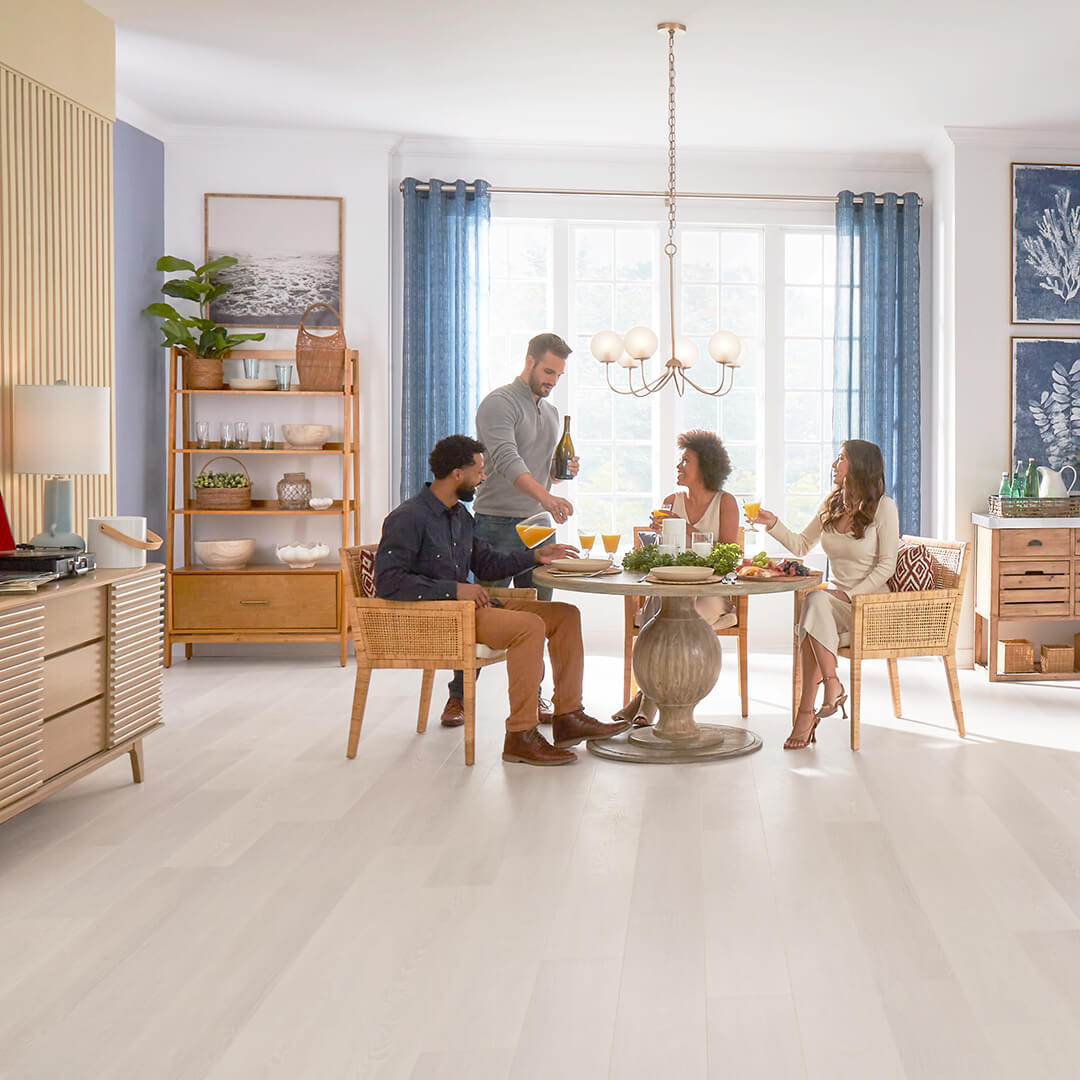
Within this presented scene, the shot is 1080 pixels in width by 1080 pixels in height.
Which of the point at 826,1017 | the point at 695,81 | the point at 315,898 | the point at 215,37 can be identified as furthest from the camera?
the point at 695,81

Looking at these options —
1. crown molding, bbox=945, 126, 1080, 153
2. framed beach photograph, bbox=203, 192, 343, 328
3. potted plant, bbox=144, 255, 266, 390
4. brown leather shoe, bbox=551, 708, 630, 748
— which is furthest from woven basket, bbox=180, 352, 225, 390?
crown molding, bbox=945, 126, 1080, 153

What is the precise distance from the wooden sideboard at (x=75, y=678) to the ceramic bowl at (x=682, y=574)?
5.62 feet

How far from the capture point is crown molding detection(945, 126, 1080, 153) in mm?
6027

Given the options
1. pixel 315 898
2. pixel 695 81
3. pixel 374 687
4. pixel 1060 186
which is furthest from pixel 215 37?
pixel 1060 186

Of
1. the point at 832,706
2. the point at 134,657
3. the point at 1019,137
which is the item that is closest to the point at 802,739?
the point at 832,706

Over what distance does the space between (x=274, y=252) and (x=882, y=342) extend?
349 centimetres

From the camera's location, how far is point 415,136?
6.30 metres

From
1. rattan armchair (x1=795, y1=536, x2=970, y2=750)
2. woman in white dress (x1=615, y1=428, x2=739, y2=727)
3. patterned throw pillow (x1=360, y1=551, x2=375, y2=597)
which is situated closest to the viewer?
rattan armchair (x1=795, y1=536, x2=970, y2=750)

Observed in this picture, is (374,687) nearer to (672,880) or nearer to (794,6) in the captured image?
(672,880)

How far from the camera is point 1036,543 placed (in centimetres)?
570

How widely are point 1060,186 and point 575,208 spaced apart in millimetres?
2674

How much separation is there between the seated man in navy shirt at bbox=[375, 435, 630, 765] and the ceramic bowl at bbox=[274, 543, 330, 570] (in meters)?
1.96

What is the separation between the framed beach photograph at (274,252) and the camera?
6230 millimetres

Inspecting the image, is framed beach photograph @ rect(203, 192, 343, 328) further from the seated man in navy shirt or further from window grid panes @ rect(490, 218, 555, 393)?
the seated man in navy shirt
